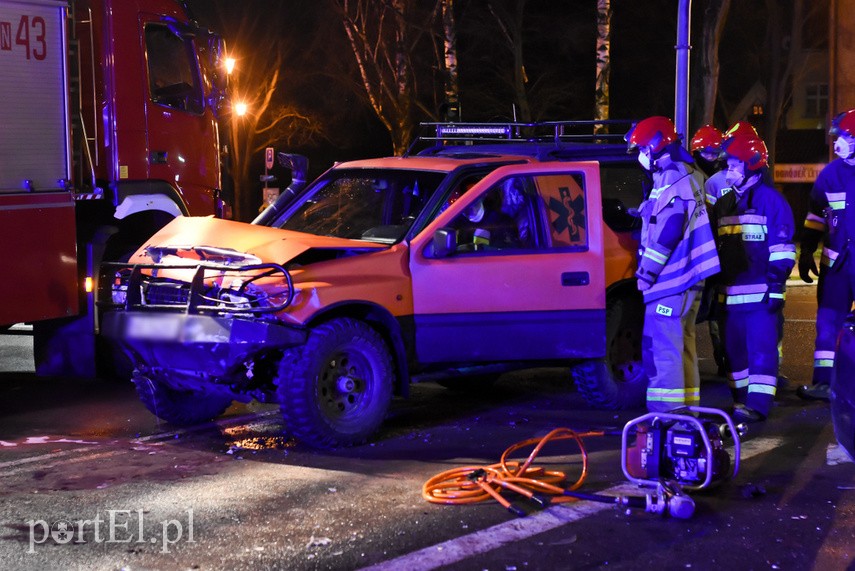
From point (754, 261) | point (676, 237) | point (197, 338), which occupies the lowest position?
point (197, 338)

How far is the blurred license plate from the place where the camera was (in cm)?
658

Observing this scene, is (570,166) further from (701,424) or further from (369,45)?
(369,45)

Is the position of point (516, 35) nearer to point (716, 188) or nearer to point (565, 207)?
point (716, 188)

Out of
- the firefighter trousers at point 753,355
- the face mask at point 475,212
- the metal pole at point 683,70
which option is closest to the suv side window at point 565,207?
the face mask at point 475,212

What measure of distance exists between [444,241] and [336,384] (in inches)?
43.9

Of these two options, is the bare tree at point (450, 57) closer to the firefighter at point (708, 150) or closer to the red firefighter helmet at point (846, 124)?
the firefighter at point (708, 150)

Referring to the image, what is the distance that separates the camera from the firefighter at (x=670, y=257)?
6.85m

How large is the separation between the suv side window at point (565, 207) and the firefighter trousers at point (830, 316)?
80.1 inches

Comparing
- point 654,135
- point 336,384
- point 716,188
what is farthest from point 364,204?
point 716,188

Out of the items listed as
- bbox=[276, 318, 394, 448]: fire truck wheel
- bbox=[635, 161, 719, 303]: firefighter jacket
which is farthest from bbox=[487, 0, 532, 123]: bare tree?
bbox=[276, 318, 394, 448]: fire truck wheel

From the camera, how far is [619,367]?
25.9 feet

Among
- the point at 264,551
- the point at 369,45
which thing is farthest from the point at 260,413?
the point at 369,45

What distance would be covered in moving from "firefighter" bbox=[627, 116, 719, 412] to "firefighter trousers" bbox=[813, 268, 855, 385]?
1.68 meters

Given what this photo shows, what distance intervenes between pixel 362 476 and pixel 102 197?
4245 millimetres
